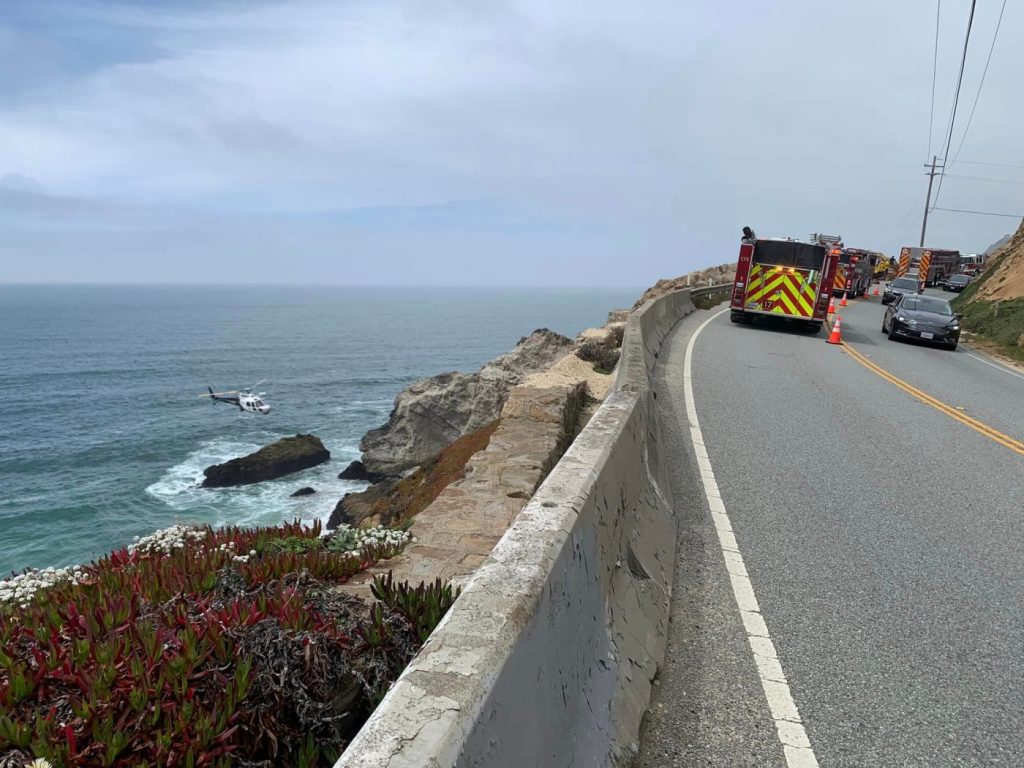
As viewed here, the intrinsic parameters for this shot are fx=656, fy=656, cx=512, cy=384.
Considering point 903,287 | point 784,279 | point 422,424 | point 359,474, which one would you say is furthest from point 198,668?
point 903,287

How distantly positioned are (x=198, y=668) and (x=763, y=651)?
299 centimetres

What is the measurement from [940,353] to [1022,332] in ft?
19.3

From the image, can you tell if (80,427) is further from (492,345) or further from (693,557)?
(492,345)

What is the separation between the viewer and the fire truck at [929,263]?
170 feet

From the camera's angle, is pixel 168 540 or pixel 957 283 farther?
pixel 957 283

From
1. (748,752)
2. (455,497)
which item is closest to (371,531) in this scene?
(455,497)

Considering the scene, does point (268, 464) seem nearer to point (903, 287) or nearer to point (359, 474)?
point (359, 474)

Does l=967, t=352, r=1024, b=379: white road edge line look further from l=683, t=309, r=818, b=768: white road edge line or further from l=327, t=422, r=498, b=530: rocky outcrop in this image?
l=327, t=422, r=498, b=530: rocky outcrop

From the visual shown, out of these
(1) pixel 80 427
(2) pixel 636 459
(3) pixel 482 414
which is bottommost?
(1) pixel 80 427

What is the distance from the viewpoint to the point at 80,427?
4847 cm

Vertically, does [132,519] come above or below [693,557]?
below

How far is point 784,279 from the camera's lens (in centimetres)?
2036

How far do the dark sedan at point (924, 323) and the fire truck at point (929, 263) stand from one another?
34.7m

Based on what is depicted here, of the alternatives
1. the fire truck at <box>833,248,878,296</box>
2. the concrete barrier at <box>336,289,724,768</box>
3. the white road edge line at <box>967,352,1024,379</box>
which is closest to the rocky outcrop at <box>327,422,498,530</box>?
the concrete barrier at <box>336,289,724,768</box>
